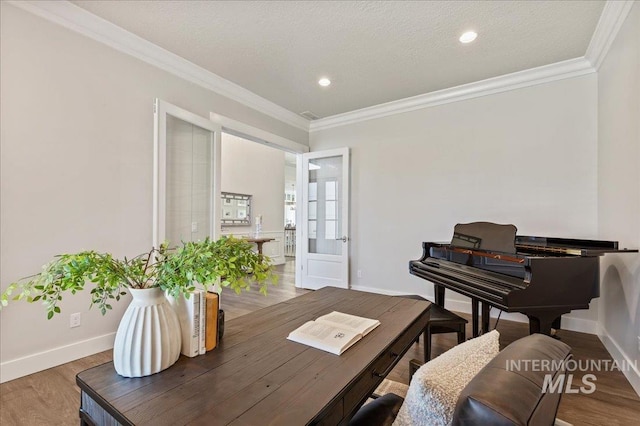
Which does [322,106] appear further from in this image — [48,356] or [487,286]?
[48,356]

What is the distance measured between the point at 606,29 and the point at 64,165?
4721mm

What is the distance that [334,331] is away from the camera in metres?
1.35

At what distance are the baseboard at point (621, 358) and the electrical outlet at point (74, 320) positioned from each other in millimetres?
4268

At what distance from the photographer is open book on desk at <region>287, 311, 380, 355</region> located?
48.3 inches

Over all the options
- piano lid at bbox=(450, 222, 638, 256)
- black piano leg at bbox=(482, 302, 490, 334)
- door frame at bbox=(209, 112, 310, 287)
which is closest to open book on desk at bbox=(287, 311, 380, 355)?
black piano leg at bbox=(482, 302, 490, 334)

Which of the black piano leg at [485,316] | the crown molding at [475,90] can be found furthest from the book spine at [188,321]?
the crown molding at [475,90]

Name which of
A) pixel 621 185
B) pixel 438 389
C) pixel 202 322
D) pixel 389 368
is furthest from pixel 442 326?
pixel 621 185

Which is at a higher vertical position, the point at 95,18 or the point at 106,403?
the point at 95,18

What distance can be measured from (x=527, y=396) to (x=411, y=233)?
3712 mm

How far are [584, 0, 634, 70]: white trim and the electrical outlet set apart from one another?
498 cm

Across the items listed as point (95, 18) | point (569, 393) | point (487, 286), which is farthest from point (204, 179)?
point (569, 393)

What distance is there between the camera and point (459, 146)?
3.90 m

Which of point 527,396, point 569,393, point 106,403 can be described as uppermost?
point 527,396

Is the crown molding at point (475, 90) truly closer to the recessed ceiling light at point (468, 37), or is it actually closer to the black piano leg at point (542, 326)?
the recessed ceiling light at point (468, 37)
